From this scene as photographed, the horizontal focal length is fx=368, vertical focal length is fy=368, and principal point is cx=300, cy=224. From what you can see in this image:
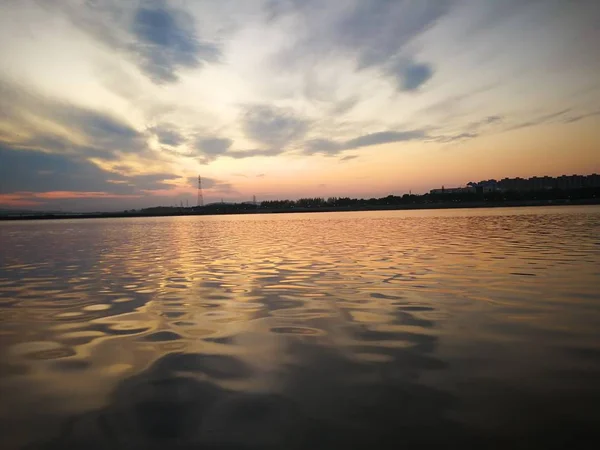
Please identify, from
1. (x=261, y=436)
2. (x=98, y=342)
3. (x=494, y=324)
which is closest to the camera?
(x=261, y=436)

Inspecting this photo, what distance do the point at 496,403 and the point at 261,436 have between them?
3304 millimetres

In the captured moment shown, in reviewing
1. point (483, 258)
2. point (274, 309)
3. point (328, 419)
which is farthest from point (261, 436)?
point (483, 258)

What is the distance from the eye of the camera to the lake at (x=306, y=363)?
4625mm

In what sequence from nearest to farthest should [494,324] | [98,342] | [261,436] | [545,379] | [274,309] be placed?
[261,436] → [545,379] → [98,342] → [494,324] → [274,309]

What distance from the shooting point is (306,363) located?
6766 mm

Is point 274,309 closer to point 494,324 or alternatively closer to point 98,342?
point 98,342

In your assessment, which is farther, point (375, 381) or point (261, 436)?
point (375, 381)

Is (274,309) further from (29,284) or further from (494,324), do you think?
(29,284)

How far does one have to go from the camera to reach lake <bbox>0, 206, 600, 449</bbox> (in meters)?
4.62

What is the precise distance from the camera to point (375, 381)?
5.93 meters

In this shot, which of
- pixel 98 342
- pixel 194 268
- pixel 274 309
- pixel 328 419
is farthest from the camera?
pixel 194 268

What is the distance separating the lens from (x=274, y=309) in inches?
420

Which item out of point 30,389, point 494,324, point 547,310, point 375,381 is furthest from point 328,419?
point 547,310

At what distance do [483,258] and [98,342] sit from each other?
59.3 feet
